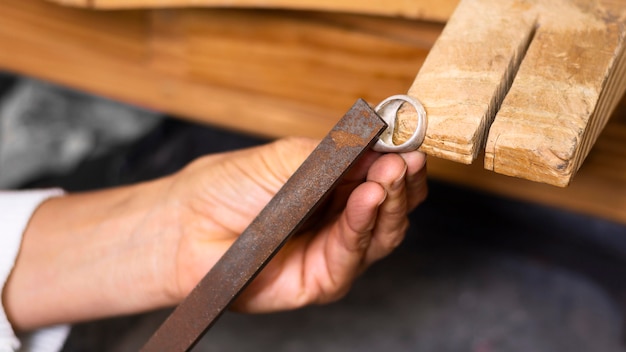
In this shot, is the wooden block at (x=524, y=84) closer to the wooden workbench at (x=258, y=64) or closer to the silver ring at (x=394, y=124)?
the silver ring at (x=394, y=124)

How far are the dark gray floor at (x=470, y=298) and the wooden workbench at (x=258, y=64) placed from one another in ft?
0.72

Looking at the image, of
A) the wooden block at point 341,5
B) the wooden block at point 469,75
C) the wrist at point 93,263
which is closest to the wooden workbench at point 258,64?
→ the wooden block at point 341,5

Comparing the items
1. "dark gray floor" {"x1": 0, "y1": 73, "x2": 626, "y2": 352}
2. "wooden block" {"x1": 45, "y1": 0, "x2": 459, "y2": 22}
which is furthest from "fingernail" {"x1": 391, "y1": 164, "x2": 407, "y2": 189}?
"dark gray floor" {"x1": 0, "y1": 73, "x2": 626, "y2": 352}

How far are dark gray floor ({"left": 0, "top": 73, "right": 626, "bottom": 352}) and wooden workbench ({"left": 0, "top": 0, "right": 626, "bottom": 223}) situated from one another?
220 millimetres

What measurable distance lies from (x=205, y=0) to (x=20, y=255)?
1.36ft

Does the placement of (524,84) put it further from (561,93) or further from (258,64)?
(258,64)

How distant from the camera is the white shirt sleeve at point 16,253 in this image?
89 cm

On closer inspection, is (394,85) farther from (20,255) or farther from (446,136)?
(20,255)

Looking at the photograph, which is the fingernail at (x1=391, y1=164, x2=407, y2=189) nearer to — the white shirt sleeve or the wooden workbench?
the wooden workbench

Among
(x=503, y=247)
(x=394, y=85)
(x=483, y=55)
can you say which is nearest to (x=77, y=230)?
(x=394, y=85)

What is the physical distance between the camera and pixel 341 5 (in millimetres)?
909

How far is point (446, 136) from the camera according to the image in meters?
0.61

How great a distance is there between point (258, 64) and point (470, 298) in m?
0.52

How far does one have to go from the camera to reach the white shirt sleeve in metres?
0.89
